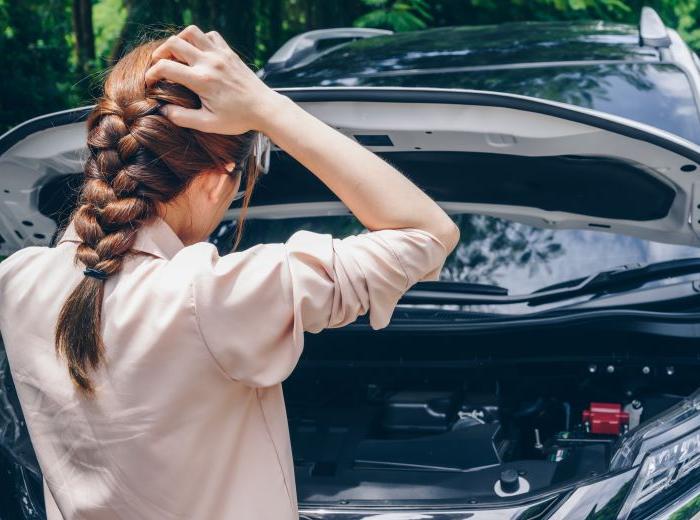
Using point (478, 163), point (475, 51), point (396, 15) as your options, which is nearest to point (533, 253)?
point (478, 163)

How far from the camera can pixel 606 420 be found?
8.31 ft

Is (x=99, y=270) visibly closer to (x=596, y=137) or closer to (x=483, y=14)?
(x=596, y=137)

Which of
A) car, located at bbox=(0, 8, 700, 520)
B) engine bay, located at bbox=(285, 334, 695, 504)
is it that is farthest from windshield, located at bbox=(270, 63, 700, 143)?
engine bay, located at bbox=(285, 334, 695, 504)

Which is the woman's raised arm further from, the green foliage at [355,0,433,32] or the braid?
the green foliage at [355,0,433,32]

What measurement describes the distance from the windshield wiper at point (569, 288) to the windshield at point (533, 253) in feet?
0.11

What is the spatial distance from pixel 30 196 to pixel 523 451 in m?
1.45

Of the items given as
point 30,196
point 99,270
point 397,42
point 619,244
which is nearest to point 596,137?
point 619,244

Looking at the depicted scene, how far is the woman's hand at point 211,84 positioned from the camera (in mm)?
1297

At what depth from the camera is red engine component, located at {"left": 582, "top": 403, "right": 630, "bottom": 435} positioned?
2.52m

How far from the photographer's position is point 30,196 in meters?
2.47

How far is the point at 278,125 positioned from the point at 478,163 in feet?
4.07

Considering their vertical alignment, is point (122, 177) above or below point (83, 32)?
above

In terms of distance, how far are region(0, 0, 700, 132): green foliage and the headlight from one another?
3.47 metres

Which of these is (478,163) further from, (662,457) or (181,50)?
(181,50)
